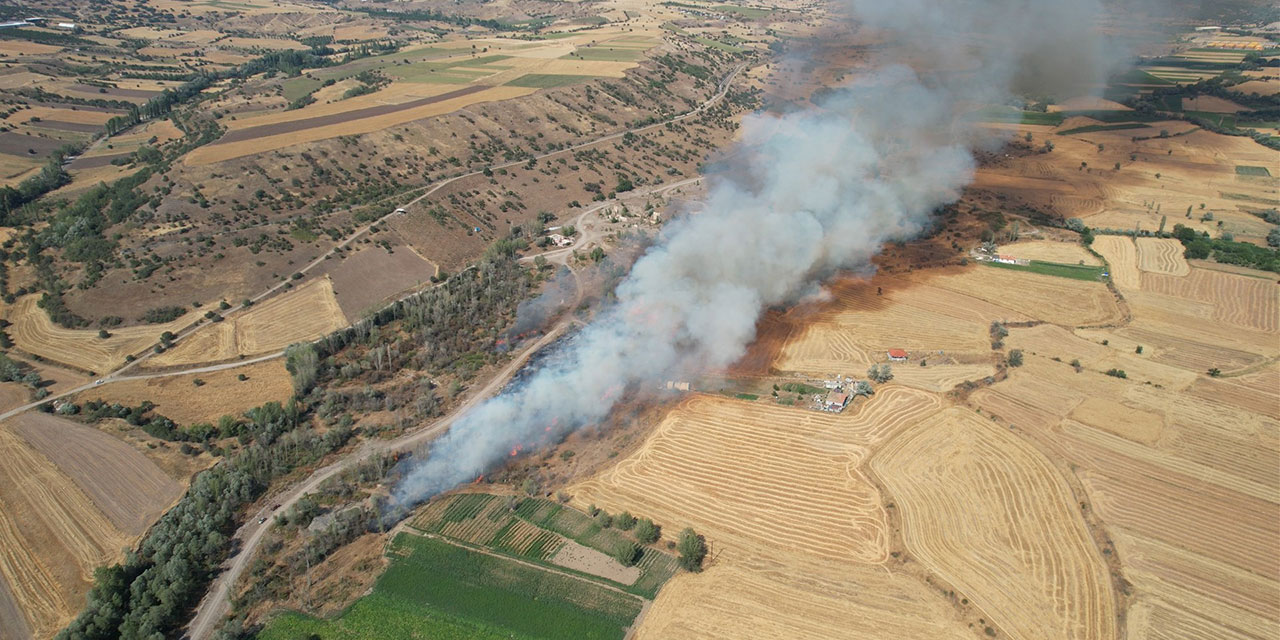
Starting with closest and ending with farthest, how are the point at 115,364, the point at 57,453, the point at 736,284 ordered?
the point at 57,453, the point at 115,364, the point at 736,284

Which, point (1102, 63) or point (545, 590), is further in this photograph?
point (1102, 63)

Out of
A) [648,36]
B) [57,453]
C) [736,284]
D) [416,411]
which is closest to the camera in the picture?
[57,453]

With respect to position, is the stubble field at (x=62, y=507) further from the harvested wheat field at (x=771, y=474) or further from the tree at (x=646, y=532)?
the tree at (x=646, y=532)

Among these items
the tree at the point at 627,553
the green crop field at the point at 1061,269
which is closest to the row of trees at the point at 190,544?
the tree at the point at 627,553

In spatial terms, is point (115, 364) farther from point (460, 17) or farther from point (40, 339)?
point (460, 17)

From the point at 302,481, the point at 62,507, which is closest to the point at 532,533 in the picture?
the point at 302,481

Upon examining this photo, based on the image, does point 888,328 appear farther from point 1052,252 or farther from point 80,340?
point 80,340

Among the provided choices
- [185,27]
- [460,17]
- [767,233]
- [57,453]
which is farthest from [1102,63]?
[185,27]
